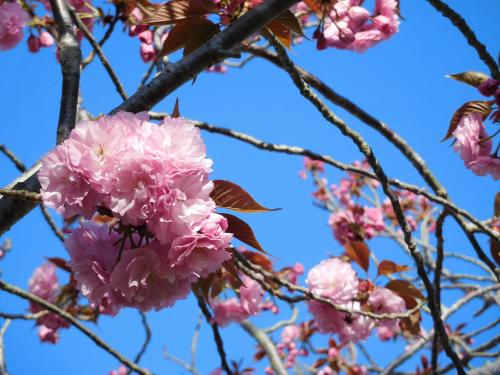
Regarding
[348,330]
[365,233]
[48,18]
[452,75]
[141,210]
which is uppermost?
[48,18]

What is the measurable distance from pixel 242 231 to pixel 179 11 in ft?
1.92

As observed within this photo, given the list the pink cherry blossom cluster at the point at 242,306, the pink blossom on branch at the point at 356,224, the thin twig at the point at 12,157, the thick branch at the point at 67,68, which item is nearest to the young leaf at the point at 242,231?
the thick branch at the point at 67,68

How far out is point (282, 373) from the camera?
10.8ft

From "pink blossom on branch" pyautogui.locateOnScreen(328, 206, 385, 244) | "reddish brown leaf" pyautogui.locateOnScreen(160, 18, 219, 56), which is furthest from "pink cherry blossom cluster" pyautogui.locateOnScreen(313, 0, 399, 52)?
"pink blossom on branch" pyautogui.locateOnScreen(328, 206, 385, 244)

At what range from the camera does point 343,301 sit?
2074 mm

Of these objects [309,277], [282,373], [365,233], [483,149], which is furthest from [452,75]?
[282,373]

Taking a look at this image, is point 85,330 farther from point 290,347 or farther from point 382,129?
point 290,347

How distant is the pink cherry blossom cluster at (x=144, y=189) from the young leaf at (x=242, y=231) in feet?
0.33

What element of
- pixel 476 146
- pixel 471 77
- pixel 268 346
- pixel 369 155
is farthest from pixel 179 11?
pixel 268 346

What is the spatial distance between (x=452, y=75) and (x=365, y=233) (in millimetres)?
2177

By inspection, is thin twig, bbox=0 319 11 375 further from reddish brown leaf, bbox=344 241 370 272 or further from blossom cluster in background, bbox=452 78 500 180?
blossom cluster in background, bbox=452 78 500 180

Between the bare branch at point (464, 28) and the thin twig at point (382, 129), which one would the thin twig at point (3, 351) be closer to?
the thin twig at point (382, 129)

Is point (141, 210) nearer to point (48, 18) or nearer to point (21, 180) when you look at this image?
point (21, 180)

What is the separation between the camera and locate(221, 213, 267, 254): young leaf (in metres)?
0.92
